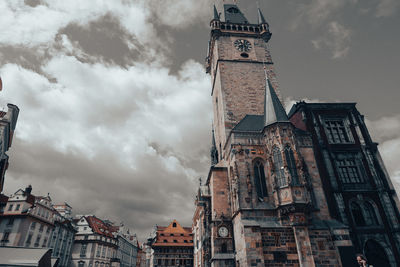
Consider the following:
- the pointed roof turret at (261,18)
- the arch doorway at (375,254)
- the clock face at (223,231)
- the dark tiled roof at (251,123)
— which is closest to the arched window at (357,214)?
the arch doorway at (375,254)

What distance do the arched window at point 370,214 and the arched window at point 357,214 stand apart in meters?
0.37

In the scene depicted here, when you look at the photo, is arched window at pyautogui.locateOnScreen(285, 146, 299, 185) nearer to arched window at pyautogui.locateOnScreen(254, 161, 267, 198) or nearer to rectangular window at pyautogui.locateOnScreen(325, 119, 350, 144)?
arched window at pyautogui.locateOnScreen(254, 161, 267, 198)

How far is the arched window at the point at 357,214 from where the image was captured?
65.3 ft

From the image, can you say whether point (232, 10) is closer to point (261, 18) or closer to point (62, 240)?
point (261, 18)

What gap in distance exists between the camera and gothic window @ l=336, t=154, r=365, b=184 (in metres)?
21.4

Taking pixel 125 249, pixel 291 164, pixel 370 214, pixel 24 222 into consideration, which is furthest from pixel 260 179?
pixel 125 249

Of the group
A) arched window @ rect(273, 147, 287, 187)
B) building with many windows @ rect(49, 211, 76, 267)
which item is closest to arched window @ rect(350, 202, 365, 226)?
arched window @ rect(273, 147, 287, 187)

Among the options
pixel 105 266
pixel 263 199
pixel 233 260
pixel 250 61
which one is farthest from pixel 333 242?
pixel 105 266

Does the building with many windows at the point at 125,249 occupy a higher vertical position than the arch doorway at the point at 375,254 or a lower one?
higher

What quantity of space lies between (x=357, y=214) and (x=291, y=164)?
298 inches

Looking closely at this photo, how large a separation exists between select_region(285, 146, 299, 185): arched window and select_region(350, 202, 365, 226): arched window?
21.7ft

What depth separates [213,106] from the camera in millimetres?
35969

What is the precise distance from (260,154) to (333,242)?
27.0 feet

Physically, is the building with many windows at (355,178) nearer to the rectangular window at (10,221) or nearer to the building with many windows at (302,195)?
the building with many windows at (302,195)
